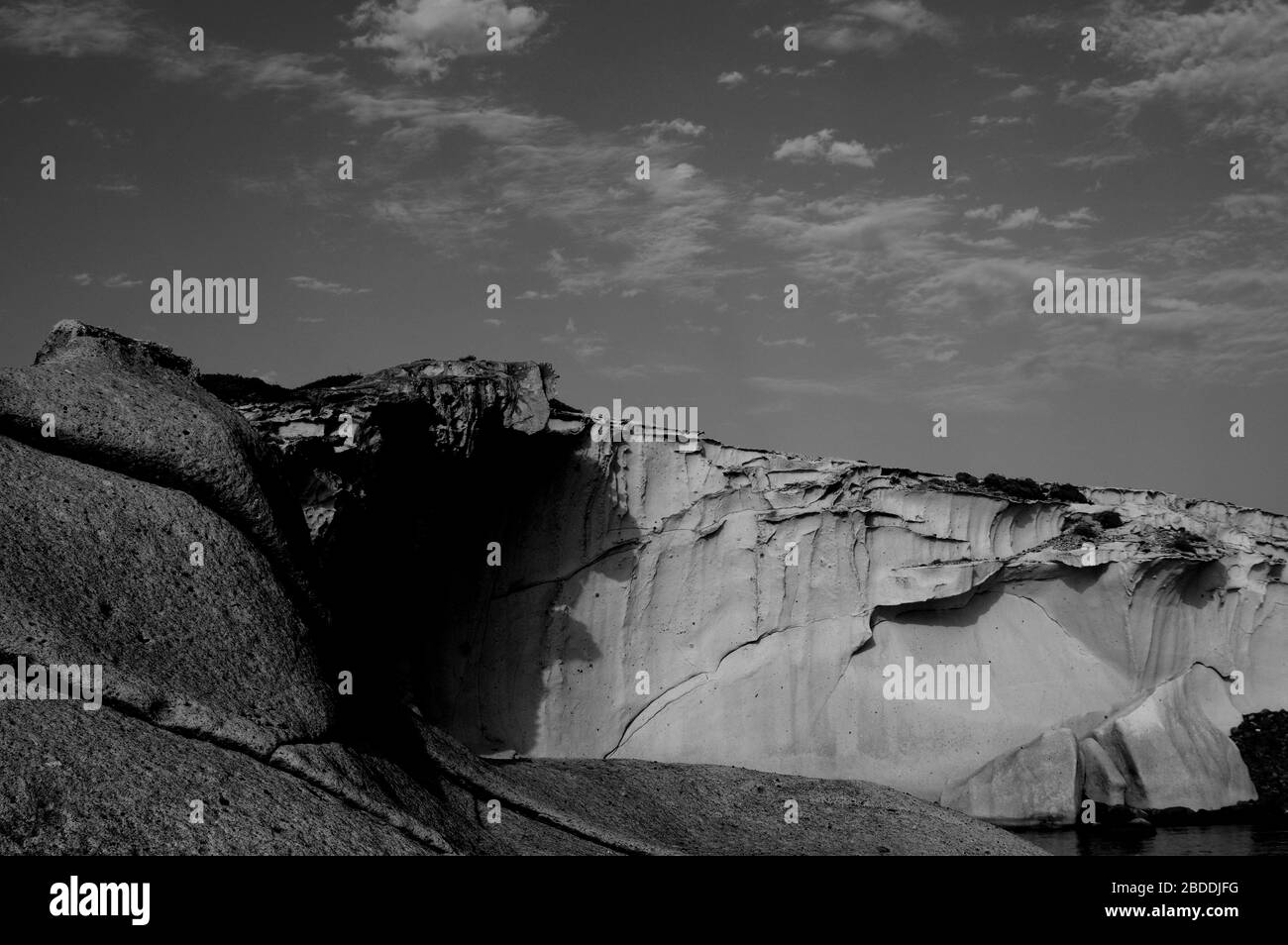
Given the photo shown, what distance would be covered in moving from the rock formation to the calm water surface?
14.4 feet

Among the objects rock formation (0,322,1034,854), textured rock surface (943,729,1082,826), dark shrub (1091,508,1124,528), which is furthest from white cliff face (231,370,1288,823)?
rock formation (0,322,1034,854)

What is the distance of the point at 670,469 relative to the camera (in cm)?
2130

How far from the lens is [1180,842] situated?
18172 mm

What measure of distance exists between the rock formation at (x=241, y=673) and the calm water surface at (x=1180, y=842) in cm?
439

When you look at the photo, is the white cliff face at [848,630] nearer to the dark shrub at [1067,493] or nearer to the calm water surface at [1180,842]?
the dark shrub at [1067,493]

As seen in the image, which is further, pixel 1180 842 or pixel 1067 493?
pixel 1067 493

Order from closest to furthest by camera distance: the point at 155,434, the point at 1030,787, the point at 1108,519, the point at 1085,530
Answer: the point at 155,434 < the point at 1030,787 < the point at 1085,530 < the point at 1108,519

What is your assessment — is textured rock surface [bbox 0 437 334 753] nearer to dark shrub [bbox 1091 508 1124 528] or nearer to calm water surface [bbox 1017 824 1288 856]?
calm water surface [bbox 1017 824 1288 856]

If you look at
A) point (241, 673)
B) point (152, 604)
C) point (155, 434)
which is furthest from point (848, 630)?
point (152, 604)

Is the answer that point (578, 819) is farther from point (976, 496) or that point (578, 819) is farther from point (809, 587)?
point (976, 496)

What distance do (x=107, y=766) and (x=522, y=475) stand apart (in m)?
13.3

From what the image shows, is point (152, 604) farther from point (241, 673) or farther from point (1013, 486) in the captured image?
point (1013, 486)

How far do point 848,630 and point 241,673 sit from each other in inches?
584

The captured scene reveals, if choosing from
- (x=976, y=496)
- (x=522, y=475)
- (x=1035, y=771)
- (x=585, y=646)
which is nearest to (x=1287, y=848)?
(x=1035, y=771)
